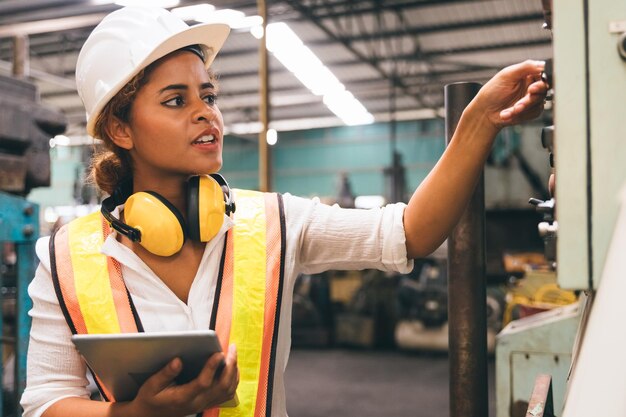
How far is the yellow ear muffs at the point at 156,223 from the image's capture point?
1232 millimetres

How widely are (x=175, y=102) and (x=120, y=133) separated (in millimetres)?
173

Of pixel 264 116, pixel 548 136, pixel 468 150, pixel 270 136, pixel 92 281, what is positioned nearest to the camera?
pixel 548 136

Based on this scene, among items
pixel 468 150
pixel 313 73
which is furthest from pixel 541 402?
pixel 313 73

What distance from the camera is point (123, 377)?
3.52 feet

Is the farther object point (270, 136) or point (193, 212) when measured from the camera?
point (270, 136)

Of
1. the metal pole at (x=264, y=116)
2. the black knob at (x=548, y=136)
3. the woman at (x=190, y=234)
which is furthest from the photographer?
the metal pole at (x=264, y=116)

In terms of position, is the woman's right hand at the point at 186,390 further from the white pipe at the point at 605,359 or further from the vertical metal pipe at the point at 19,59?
the vertical metal pipe at the point at 19,59

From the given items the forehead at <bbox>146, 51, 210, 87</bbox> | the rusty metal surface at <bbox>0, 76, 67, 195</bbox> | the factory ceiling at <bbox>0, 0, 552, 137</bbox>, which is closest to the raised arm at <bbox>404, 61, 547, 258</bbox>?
the forehead at <bbox>146, 51, 210, 87</bbox>

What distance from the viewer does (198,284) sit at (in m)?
1.26

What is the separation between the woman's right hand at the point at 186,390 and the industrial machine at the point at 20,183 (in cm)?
193

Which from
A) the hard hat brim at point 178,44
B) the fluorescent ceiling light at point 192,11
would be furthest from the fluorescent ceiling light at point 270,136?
the hard hat brim at point 178,44

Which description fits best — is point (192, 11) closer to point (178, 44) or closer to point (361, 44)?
point (361, 44)

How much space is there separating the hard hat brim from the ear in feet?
0.12

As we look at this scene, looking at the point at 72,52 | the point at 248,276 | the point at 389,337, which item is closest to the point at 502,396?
the point at 248,276
